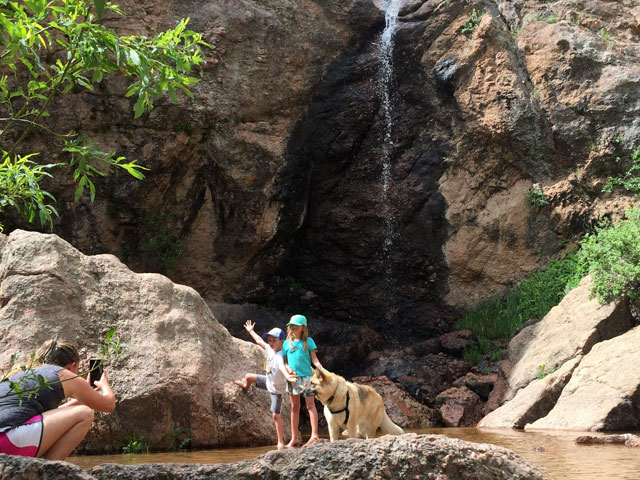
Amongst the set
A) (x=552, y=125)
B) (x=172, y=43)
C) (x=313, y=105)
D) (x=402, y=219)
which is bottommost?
(x=172, y=43)

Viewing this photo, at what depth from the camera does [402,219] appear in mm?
15641

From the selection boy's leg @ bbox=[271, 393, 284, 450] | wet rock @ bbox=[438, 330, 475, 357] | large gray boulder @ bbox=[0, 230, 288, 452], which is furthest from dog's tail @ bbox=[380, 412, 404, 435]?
wet rock @ bbox=[438, 330, 475, 357]

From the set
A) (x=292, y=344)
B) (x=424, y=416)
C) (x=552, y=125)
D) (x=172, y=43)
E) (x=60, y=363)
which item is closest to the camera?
(x=172, y=43)

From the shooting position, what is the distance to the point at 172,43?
10.3ft

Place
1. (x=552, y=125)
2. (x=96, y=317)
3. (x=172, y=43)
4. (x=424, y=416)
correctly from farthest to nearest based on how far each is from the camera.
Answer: (x=552, y=125), (x=424, y=416), (x=96, y=317), (x=172, y=43)

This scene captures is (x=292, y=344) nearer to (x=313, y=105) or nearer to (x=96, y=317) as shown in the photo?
(x=96, y=317)

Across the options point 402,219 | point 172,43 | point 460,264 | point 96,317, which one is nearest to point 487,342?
point 460,264

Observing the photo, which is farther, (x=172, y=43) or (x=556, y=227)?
(x=556, y=227)

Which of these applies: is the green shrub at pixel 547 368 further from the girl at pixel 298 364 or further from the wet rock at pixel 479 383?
the girl at pixel 298 364

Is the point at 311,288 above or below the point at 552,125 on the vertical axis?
below

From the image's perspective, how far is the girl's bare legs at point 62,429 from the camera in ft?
13.6

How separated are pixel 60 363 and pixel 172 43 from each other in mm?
2305

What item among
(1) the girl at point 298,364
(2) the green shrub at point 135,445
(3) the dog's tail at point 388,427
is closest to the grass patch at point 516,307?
(3) the dog's tail at point 388,427

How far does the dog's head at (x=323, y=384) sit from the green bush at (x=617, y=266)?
17.7 feet
